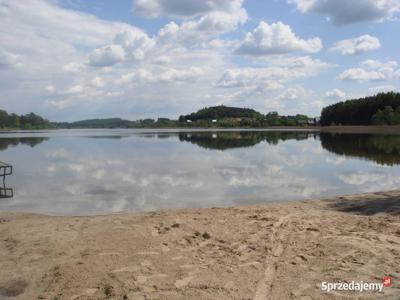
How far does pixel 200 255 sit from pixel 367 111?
124800 mm

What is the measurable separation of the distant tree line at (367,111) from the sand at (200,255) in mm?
99357

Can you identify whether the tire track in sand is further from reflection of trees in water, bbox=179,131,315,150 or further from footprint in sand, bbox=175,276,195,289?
reflection of trees in water, bbox=179,131,315,150

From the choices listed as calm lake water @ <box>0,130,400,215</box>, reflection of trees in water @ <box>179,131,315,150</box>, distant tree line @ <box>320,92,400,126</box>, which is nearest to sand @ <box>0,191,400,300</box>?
calm lake water @ <box>0,130,400,215</box>

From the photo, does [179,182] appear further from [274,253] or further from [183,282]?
[183,282]

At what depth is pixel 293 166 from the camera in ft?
100

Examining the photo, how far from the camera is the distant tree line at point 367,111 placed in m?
102

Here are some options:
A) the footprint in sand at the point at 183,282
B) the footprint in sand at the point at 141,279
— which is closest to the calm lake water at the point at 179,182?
the footprint in sand at the point at 141,279

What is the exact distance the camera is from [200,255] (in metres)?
8.49

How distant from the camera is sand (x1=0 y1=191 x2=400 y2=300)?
684cm

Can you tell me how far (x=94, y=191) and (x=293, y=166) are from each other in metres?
16.6

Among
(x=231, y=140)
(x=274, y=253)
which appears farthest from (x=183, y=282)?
(x=231, y=140)

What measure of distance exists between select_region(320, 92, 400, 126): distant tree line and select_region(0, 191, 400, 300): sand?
99357mm

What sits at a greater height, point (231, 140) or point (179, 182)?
point (231, 140)

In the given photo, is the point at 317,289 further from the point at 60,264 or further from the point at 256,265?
the point at 60,264
